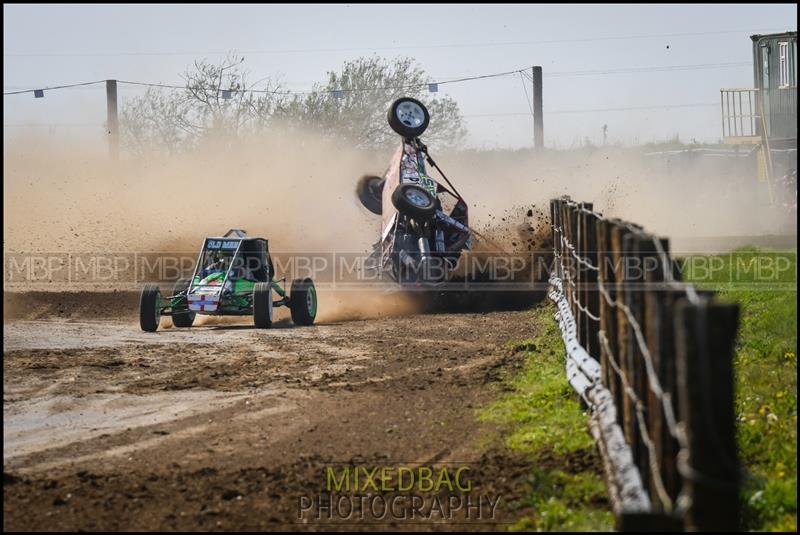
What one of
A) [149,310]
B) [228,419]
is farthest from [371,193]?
[228,419]

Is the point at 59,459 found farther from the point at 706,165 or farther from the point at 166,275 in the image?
the point at 706,165

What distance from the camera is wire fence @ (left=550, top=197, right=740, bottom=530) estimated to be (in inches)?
157

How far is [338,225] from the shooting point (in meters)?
30.8

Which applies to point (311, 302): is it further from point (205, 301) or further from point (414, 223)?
point (414, 223)

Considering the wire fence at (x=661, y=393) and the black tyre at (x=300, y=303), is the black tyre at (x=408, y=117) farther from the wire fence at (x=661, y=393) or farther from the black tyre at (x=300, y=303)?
the wire fence at (x=661, y=393)

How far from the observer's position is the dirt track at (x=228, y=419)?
268 inches

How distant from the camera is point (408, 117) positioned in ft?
68.9

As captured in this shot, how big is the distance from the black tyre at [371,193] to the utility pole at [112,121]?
22.5 meters

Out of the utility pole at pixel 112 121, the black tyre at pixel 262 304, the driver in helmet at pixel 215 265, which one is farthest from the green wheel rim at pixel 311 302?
the utility pole at pixel 112 121

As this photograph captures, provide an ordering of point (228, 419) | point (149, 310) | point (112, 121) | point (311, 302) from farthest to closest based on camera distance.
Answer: point (112, 121), point (311, 302), point (149, 310), point (228, 419)

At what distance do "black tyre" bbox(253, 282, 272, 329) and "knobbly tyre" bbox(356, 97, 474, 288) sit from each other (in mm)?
2907

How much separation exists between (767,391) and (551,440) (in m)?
2.06

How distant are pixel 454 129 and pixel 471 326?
34701mm

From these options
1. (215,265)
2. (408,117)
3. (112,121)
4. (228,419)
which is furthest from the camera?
(112,121)
